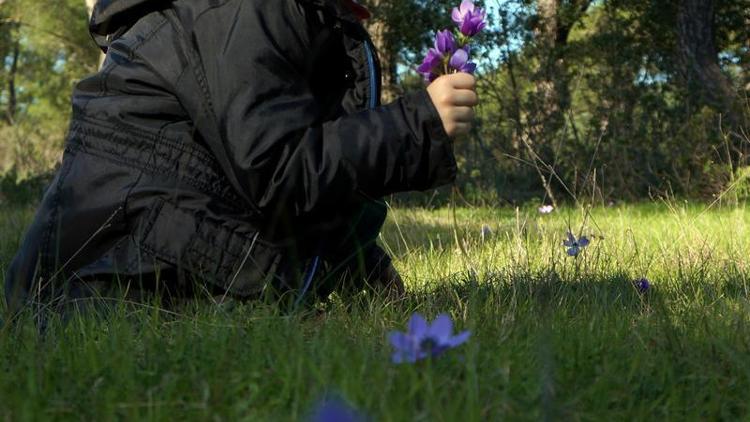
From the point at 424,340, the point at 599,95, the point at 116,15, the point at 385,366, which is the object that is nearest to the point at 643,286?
the point at 385,366

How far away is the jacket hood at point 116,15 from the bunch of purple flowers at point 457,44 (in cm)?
74

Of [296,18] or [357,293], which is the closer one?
[296,18]

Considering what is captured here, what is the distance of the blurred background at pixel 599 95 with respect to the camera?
9.26 metres

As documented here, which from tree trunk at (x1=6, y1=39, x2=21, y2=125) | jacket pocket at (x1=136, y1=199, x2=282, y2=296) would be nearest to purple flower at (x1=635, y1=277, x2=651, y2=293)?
jacket pocket at (x1=136, y1=199, x2=282, y2=296)

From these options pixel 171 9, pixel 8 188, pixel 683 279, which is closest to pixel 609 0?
pixel 8 188

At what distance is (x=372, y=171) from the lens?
1.99 m

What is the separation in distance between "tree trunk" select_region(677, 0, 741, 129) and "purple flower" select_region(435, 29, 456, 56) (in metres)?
8.46

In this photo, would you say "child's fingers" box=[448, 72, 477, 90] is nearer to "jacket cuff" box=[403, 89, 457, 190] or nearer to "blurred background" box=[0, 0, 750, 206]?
"jacket cuff" box=[403, 89, 457, 190]

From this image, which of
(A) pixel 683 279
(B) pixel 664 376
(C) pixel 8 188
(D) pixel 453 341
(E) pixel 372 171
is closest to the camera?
(D) pixel 453 341

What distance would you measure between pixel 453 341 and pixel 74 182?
4.36ft

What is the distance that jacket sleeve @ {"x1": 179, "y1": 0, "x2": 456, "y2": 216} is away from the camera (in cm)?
195

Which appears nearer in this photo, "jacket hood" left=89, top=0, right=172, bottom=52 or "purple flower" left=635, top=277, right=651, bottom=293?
"jacket hood" left=89, top=0, right=172, bottom=52

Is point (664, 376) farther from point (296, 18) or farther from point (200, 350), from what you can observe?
point (296, 18)

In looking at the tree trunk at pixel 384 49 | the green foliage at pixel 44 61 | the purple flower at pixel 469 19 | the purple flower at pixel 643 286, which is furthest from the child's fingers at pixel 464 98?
the green foliage at pixel 44 61
